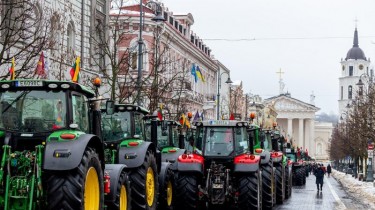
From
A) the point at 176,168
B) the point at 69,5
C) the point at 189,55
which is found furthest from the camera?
the point at 189,55

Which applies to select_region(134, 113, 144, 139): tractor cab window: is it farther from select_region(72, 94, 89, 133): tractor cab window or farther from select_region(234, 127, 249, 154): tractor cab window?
select_region(72, 94, 89, 133): tractor cab window

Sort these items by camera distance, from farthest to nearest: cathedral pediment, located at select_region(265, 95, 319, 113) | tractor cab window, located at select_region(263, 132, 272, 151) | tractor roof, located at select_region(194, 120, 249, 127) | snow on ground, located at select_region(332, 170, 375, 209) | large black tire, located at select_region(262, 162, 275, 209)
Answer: cathedral pediment, located at select_region(265, 95, 319, 113), snow on ground, located at select_region(332, 170, 375, 209), tractor cab window, located at select_region(263, 132, 272, 151), large black tire, located at select_region(262, 162, 275, 209), tractor roof, located at select_region(194, 120, 249, 127)

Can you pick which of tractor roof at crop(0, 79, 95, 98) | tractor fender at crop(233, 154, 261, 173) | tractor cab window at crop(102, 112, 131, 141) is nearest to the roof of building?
tractor fender at crop(233, 154, 261, 173)

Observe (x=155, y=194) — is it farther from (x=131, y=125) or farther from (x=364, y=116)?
(x=364, y=116)

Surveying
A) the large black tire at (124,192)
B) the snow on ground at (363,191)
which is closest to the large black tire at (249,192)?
the large black tire at (124,192)

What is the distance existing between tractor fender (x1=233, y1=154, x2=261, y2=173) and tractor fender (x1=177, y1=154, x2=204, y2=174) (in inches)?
35.1

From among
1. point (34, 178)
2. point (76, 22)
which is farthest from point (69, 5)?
point (34, 178)

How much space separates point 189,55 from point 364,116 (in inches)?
978

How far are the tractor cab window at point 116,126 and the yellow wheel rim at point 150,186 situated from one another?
3.11ft

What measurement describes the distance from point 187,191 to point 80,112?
7.58 m

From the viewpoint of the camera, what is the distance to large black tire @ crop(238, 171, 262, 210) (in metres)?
18.7

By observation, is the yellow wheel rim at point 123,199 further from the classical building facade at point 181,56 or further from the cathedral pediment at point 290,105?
the cathedral pediment at point 290,105

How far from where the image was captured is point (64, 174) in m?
10.8

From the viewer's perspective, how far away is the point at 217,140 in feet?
66.1
